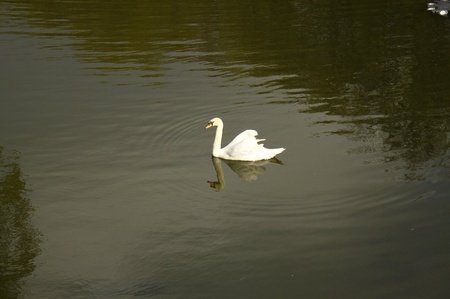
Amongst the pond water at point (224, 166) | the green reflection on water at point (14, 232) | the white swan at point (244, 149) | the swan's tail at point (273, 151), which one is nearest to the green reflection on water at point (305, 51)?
the pond water at point (224, 166)

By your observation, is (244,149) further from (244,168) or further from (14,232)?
(14,232)

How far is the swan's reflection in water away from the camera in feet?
40.2

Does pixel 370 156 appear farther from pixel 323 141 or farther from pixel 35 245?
pixel 35 245

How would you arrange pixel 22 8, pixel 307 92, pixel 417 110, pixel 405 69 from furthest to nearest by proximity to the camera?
pixel 22 8 < pixel 405 69 < pixel 307 92 < pixel 417 110

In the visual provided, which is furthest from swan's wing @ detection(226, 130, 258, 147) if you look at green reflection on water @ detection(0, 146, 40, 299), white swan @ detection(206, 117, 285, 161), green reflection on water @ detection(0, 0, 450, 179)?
green reflection on water @ detection(0, 146, 40, 299)

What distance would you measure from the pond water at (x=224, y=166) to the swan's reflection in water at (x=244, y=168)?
0.04 meters

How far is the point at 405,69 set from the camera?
58.5ft

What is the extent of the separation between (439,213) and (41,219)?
205 inches

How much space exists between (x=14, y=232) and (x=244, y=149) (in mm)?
3734

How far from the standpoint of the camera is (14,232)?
10656 mm

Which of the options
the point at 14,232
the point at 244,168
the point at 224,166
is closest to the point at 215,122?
the point at 224,166

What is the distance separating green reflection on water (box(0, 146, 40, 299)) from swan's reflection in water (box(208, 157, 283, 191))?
8.87 ft

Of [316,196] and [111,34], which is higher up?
[111,34]

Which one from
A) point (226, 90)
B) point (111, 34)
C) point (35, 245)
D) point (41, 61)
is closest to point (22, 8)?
point (111, 34)
